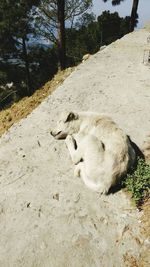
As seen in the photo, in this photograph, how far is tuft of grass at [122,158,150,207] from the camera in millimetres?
7359

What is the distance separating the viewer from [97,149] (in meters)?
7.66

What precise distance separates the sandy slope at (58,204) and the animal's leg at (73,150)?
297 mm

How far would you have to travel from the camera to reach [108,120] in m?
8.54

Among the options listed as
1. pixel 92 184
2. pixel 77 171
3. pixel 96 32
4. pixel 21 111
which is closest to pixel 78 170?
pixel 77 171

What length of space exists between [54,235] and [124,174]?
6.69 feet

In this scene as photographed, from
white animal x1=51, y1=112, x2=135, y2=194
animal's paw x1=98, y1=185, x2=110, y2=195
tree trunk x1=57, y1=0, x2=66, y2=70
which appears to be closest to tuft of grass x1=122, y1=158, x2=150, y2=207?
white animal x1=51, y1=112, x2=135, y2=194

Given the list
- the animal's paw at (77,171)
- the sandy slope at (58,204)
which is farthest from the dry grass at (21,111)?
the animal's paw at (77,171)

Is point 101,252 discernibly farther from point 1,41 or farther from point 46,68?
point 46,68

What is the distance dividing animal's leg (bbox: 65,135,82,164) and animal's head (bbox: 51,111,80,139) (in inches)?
7.4

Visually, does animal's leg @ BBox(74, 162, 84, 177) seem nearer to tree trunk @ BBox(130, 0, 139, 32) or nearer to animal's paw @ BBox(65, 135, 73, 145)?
animal's paw @ BBox(65, 135, 73, 145)

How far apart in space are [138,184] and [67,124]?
2.60 metres

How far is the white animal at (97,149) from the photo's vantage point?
7.38 metres

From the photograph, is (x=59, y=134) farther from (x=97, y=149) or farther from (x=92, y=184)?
(x=92, y=184)

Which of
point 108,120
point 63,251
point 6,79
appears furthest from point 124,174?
point 6,79
